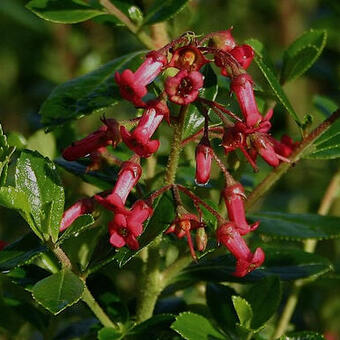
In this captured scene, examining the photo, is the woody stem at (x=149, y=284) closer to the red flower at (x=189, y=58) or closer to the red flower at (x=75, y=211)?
the red flower at (x=75, y=211)

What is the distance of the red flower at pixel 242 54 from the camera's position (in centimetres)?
152

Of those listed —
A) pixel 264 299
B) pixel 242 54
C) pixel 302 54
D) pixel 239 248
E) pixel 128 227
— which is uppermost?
pixel 242 54

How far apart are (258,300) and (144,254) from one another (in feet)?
0.88

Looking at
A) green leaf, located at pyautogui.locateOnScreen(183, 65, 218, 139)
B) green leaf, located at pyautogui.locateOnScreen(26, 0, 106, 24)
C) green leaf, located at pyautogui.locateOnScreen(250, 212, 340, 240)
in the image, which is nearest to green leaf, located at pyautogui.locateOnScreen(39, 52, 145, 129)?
green leaf, located at pyautogui.locateOnScreen(26, 0, 106, 24)

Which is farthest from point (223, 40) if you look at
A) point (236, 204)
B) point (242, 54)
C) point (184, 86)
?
point (236, 204)

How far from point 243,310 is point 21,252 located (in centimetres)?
44

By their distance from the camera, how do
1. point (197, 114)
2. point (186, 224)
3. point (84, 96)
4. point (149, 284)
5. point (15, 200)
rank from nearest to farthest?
1. point (15, 200)
2. point (186, 224)
3. point (197, 114)
4. point (149, 284)
5. point (84, 96)

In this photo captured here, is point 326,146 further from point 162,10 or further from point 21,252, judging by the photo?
point 21,252

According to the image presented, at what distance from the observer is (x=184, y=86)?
1369 mm

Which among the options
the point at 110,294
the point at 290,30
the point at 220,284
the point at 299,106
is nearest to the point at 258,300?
the point at 220,284

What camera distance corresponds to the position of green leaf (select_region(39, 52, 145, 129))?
5.76 feet

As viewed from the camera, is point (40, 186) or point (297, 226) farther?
point (297, 226)

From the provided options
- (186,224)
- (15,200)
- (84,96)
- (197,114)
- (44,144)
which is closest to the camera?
(15,200)

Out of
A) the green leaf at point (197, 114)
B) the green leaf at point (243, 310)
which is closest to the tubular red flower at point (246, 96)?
the green leaf at point (197, 114)
